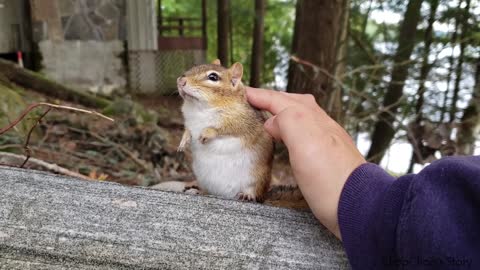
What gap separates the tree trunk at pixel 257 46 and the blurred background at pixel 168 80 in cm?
31

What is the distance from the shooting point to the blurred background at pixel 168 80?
2.55 meters

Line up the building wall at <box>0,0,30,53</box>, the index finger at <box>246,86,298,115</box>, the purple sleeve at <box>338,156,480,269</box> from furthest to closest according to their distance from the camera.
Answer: the building wall at <box>0,0,30,53</box> → the index finger at <box>246,86,298,115</box> → the purple sleeve at <box>338,156,480,269</box>

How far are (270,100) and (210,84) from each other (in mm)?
218

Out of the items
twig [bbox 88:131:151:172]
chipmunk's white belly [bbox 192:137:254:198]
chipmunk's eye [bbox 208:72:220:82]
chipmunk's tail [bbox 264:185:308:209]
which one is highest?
chipmunk's eye [bbox 208:72:220:82]

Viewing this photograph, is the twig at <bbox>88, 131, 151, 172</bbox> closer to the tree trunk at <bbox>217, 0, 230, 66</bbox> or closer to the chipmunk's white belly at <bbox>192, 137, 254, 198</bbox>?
the chipmunk's white belly at <bbox>192, 137, 254, 198</bbox>

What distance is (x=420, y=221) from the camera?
2.13 feet

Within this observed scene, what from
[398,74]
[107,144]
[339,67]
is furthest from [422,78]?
[107,144]

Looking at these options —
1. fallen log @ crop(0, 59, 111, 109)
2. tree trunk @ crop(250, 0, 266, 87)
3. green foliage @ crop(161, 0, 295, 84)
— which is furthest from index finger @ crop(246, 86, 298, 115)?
tree trunk @ crop(250, 0, 266, 87)

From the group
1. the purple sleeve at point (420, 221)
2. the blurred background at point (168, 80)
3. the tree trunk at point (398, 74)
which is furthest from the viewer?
the tree trunk at point (398, 74)

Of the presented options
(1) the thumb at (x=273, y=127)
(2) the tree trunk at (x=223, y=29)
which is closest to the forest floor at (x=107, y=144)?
(1) the thumb at (x=273, y=127)

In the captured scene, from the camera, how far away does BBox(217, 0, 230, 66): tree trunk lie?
15.4 feet

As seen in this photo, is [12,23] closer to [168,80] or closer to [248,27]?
[168,80]

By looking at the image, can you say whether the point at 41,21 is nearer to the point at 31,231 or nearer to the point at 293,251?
the point at 31,231

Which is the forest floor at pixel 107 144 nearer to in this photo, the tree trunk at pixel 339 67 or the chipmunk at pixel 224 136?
the tree trunk at pixel 339 67
